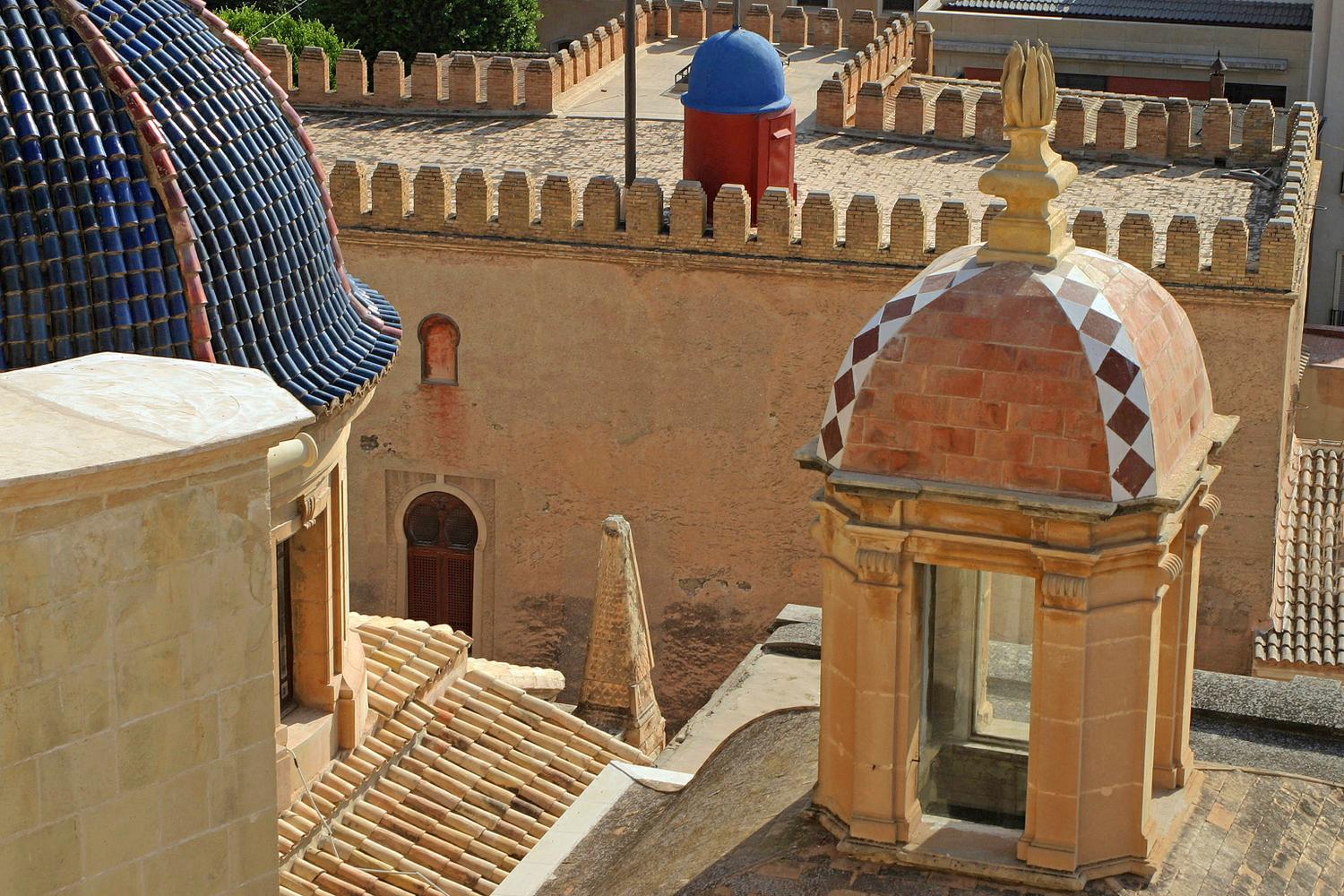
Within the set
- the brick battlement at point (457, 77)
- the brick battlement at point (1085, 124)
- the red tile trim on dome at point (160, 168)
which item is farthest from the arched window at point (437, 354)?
the red tile trim on dome at point (160, 168)

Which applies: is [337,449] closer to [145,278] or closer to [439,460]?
[145,278]

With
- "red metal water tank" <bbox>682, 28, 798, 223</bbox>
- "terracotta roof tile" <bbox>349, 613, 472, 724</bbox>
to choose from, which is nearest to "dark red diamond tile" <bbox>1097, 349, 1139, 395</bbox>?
"terracotta roof tile" <bbox>349, 613, 472, 724</bbox>

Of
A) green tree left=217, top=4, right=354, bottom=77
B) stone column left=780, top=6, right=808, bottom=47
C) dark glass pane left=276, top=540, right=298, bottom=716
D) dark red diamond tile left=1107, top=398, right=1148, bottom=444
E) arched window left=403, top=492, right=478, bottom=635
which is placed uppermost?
dark red diamond tile left=1107, top=398, right=1148, bottom=444

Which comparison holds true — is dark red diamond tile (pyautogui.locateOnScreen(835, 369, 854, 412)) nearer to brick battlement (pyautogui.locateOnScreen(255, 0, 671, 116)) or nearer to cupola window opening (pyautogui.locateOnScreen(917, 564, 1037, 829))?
cupola window opening (pyautogui.locateOnScreen(917, 564, 1037, 829))

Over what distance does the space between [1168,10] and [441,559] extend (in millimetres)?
20737

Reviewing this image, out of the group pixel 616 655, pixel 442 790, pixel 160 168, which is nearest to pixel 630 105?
pixel 616 655

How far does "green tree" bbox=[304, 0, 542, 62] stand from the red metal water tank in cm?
1803

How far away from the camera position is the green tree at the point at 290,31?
42031 mm

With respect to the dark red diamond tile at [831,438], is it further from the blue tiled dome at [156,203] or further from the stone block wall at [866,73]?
the stone block wall at [866,73]

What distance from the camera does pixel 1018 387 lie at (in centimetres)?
1147

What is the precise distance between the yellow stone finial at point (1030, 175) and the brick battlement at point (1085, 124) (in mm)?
17161

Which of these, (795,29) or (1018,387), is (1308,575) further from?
(795,29)

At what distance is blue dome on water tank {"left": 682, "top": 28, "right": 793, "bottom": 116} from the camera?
1033 inches

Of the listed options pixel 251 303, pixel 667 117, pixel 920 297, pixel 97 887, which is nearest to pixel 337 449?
pixel 251 303
